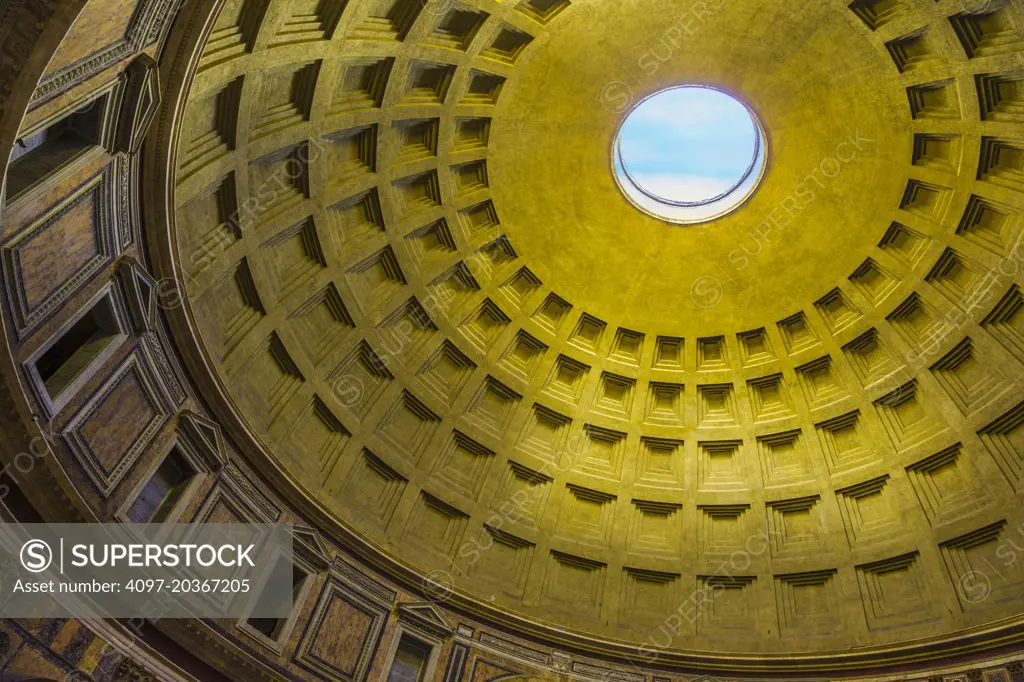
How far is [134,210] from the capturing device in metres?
14.8

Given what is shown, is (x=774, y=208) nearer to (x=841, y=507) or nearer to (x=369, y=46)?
(x=841, y=507)

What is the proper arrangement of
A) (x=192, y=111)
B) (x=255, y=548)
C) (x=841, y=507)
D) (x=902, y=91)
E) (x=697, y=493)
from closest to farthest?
(x=192, y=111)
(x=255, y=548)
(x=902, y=91)
(x=841, y=507)
(x=697, y=493)

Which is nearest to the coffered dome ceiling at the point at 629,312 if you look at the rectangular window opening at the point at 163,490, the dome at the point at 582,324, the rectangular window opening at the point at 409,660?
the dome at the point at 582,324

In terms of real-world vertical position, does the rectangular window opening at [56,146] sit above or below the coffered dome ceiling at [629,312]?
below

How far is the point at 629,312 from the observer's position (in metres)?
26.9

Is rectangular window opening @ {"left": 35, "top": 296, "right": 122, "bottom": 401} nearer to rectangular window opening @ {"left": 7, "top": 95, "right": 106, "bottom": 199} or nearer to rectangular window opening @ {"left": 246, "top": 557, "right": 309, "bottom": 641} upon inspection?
rectangular window opening @ {"left": 7, "top": 95, "right": 106, "bottom": 199}

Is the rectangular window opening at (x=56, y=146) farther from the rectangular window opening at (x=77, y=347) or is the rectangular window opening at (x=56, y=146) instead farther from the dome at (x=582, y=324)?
the rectangular window opening at (x=77, y=347)

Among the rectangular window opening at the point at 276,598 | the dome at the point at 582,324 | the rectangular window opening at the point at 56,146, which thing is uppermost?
the dome at the point at 582,324

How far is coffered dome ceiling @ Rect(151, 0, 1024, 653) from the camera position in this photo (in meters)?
19.5

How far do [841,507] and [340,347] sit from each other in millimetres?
15893

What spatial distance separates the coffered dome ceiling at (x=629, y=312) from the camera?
19.5m

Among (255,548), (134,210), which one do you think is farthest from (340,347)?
(134,210)

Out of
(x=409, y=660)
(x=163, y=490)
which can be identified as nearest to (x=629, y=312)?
(x=409, y=660)

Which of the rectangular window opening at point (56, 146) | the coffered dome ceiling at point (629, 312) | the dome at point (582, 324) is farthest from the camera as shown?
the coffered dome ceiling at point (629, 312)
